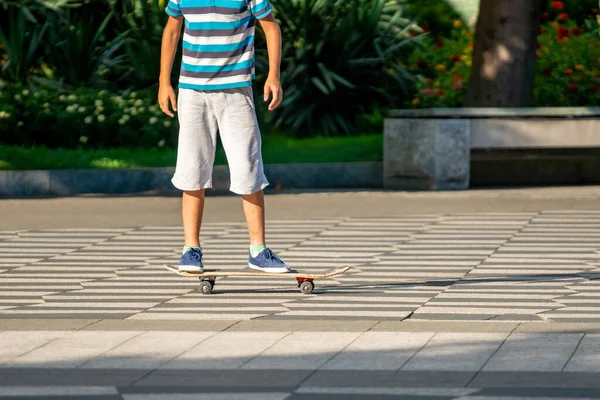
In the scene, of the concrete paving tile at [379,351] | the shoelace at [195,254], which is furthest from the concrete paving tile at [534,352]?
the shoelace at [195,254]

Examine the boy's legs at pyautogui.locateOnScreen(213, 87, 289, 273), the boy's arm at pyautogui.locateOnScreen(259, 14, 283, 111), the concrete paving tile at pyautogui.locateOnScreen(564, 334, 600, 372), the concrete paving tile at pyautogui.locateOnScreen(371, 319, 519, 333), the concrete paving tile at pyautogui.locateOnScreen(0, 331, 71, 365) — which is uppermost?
the boy's arm at pyautogui.locateOnScreen(259, 14, 283, 111)

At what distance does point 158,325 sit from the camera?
25.4ft

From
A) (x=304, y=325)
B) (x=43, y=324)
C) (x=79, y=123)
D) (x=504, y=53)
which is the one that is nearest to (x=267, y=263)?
(x=304, y=325)

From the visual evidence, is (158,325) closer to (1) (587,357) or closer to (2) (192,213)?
(2) (192,213)

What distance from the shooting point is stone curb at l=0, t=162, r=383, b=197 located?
1562 centimetres

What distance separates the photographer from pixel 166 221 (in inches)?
538

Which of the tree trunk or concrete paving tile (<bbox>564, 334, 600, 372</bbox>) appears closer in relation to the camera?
concrete paving tile (<bbox>564, 334, 600, 372</bbox>)

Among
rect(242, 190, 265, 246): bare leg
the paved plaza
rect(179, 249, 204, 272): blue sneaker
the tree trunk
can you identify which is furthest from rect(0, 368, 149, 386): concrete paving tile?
the tree trunk

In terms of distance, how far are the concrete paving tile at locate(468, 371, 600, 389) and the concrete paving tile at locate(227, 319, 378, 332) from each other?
128 centimetres

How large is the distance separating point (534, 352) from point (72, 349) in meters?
1.94

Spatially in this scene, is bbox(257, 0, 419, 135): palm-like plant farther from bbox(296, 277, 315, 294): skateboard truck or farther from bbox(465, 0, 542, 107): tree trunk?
bbox(296, 277, 315, 294): skateboard truck

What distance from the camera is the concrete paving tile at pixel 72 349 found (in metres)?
6.70

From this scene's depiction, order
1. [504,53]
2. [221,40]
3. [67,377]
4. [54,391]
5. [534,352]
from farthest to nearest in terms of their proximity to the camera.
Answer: [504,53], [221,40], [534,352], [67,377], [54,391]

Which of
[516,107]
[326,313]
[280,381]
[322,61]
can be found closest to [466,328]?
[326,313]
